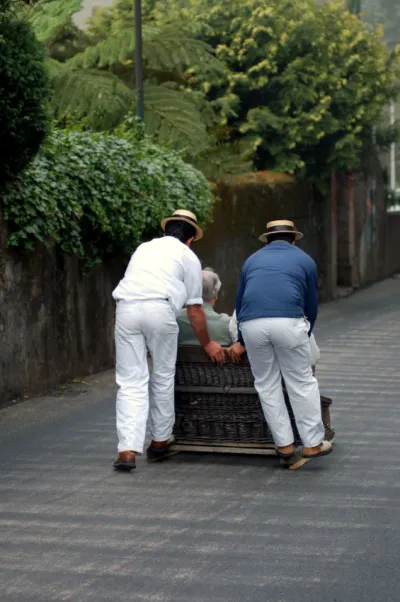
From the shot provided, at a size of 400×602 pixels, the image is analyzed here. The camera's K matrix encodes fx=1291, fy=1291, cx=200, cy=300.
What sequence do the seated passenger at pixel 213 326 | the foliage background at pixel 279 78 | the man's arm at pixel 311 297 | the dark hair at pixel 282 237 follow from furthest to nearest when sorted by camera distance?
the foliage background at pixel 279 78 < the seated passenger at pixel 213 326 < the dark hair at pixel 282 237 < the man's arm at pixel 311 297

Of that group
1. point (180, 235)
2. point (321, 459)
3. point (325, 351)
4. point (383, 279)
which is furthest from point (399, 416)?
point (383, 279)

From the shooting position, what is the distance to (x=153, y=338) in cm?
855

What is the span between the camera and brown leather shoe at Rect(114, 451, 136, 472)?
8406mm

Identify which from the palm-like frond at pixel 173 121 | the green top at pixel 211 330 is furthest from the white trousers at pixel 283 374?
the palm-like frond at pixel 173 121

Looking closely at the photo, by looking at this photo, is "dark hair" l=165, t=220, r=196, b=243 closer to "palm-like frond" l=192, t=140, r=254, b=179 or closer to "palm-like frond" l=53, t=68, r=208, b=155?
"palm-like frond" l=53, t=68, r=208, b=155

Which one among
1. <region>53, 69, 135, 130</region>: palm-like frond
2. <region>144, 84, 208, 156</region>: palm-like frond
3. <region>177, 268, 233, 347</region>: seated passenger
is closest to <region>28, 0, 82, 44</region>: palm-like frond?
<region>53, 69, 135, 130</region>: palm-like frond

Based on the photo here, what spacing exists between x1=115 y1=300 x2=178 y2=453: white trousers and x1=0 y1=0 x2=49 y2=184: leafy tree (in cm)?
255

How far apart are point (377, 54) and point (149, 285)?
15775 millimetres

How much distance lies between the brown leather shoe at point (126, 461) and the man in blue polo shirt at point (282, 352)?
920 mm

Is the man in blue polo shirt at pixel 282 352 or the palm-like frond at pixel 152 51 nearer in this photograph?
the man in blue polo shirt at pixel 282 352

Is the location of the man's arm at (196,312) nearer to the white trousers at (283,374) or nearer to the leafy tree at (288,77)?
the white trousers at (283,374)

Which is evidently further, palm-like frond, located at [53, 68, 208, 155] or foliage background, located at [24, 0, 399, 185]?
foliage background, located at [24, 0, 399, 185]

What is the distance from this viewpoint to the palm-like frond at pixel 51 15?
1553 cm

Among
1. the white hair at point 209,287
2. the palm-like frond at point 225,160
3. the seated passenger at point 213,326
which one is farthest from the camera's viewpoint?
the palm-like frond at point 225,160
